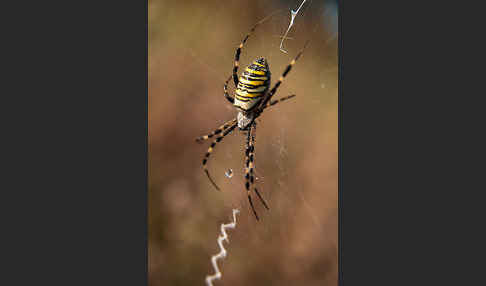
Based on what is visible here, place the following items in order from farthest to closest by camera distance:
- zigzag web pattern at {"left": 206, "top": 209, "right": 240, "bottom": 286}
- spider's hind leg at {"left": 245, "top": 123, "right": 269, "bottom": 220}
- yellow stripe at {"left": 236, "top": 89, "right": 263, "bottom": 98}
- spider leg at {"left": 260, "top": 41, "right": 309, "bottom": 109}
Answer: zigzag web pattern at {"left": 206, "top": 209, "right": 240, "bottom": 286}, spider's hind leg at {"left": 245, "top": 123, "right": 269, "bottom": 220}, yellow stripe at {"left": 236, "top": 89, "right": 263, "bottom": 98}, spider leg at {"left": 260, "top": 41, "right": 309, "bottom": 109}

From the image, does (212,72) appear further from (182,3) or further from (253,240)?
(253,240)

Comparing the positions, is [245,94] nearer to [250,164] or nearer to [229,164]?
[250,164]

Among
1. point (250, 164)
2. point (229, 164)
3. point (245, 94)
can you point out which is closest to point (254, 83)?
point (245, 94)

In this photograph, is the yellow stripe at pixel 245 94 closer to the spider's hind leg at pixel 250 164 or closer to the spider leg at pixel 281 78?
the spider leg at pixel 281 78

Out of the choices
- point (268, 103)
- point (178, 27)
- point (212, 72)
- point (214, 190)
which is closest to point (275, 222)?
point (214, 190)

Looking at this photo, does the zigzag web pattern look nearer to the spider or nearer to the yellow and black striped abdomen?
the spider

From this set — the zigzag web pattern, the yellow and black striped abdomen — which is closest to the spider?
the yellow and black striped abdomen

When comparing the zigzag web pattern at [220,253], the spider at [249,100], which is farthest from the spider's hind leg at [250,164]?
the zigzag web pattern at [220,253]
